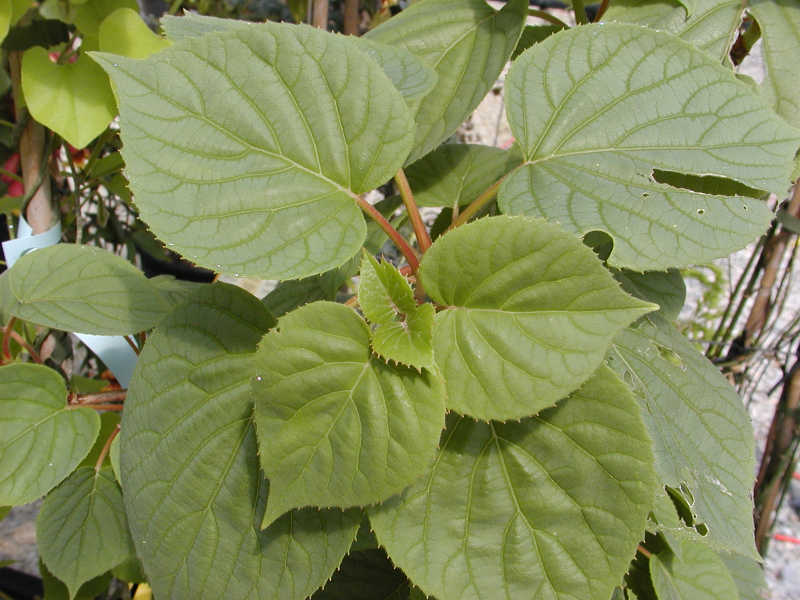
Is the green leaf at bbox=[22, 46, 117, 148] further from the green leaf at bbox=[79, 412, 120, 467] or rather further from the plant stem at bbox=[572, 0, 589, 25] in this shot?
the plant stem at bbox=[572, 0, 589, 25]

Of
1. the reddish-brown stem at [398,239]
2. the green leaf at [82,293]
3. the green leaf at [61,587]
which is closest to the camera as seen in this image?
the reddish-brown stem at [398,239]

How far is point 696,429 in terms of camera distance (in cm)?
57

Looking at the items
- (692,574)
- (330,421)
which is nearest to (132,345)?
(330,421)

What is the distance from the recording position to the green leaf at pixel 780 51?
0.64 meters

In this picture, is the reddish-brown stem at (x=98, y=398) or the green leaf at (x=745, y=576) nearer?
the reddish-brown stem at (x=98, y=398)

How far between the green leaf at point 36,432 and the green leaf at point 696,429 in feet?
1.73

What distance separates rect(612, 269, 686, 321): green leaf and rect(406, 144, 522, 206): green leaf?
17cm

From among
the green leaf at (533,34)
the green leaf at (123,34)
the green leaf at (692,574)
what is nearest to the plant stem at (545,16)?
the green leaf at (533,34)

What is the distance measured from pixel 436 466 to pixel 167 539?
21 centimetres

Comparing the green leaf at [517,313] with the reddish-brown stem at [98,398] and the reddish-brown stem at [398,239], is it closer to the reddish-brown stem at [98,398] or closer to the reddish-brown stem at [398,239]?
the reddish-brown stem at [398,239]

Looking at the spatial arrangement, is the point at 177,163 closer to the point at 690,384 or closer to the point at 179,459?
the point at 179,459

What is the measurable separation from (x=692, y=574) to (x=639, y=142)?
0.45 metres

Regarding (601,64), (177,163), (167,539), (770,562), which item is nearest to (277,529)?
(167,539)

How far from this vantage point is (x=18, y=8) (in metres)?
0.78
